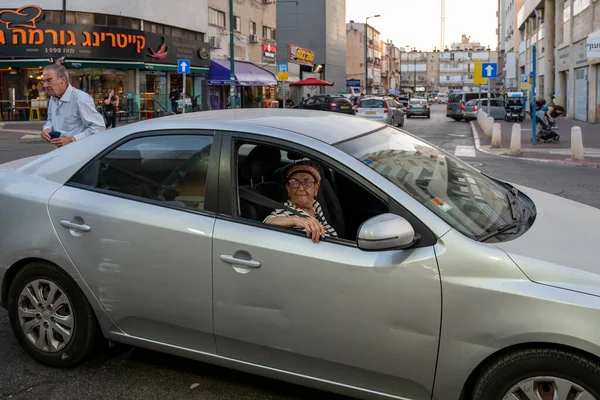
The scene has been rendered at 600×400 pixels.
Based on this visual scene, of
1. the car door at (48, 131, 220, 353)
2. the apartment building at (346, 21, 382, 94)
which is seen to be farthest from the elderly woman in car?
the apartment building at (346, 21, 382, 94)

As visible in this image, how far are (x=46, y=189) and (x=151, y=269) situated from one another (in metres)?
0.94

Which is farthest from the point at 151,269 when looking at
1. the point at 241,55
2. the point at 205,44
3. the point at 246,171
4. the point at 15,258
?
the point at 241,55

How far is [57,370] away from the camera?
3715 mm

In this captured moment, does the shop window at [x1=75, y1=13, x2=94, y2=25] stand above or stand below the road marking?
above

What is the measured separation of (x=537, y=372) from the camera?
249cm

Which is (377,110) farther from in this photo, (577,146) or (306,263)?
(306,263)

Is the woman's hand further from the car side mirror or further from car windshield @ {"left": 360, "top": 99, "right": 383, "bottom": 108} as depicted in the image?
car windshield @ {"left": 360, "top": 99, "right": 383, "bottom": 108}

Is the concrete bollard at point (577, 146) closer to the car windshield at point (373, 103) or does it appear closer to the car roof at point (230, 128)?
the car roof at point (230, 128)

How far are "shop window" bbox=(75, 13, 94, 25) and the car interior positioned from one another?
3074cm

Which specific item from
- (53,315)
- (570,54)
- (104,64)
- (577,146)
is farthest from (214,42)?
(53,315)

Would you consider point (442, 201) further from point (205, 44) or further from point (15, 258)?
point (205, 44)

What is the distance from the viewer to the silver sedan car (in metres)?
2.57

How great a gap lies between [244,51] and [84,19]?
15123 mm

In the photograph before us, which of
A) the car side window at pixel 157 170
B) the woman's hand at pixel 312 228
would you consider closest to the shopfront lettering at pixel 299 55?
the car side window at pixel 157 170
